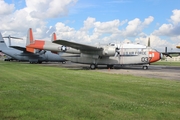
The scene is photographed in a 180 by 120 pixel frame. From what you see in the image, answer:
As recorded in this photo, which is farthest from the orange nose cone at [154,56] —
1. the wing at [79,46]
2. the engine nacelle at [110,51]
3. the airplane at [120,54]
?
the wing at [79,46]

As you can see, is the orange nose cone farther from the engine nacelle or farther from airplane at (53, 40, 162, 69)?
the engine nacelle

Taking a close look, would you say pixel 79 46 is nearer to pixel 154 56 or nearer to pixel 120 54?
pixel 120 54

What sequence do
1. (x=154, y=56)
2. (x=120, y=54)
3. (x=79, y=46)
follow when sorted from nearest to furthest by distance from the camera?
(x=79, y=46), (x=154, y=56), (x=120, y=54)

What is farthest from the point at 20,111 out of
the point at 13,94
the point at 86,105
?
the point at 13,94

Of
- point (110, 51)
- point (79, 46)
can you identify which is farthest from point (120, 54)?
point (79, 46)

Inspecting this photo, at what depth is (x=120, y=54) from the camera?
27.9 meters

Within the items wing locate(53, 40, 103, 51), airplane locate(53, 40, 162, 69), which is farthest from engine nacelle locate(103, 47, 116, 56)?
wing locate(53, 40, 103, 51)

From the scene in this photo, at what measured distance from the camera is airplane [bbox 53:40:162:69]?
88.4 feet

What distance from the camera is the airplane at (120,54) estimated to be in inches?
1061

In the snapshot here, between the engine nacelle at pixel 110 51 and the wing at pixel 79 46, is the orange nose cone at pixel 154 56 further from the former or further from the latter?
the wing at pixel 79 46

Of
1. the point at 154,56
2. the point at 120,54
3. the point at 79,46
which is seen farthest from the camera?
the point at 120,54

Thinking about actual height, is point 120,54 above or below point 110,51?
below

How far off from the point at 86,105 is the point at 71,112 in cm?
93

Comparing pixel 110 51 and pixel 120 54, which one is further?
pixel 120 54
